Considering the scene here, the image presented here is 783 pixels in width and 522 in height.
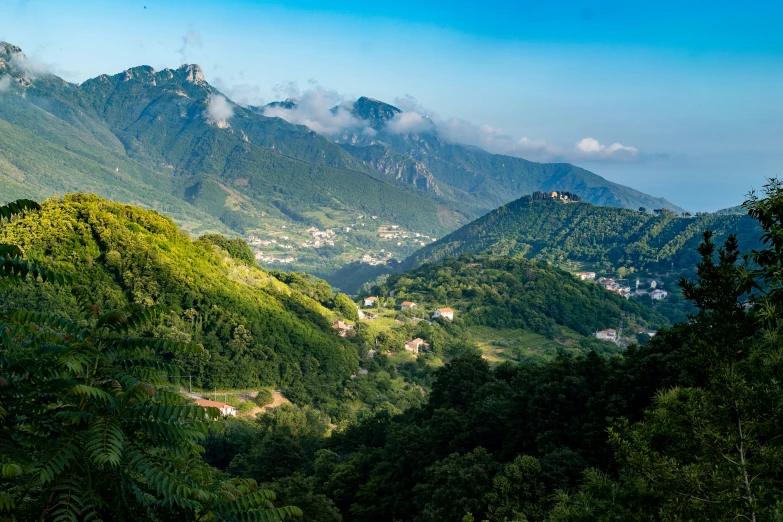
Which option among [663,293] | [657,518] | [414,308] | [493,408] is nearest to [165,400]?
[657,518]

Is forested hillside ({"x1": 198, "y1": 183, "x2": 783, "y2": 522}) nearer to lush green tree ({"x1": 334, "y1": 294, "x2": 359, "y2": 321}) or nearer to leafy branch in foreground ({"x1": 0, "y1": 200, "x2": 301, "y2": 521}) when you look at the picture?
leafy branch in foreground ({"x1": 0, "y1": 200, "x2": 301, "y2": 521})

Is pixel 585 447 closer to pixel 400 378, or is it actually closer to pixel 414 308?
pixel 400 378

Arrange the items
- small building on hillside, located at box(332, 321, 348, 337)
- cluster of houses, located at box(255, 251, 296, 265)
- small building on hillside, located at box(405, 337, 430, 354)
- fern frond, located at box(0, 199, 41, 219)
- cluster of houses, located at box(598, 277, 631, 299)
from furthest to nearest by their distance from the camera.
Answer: cluster of houses, located at box(255, 251, 296, 265) < cluster of houses, located at box(598, 277, 631, 299) < small building on hillside, located at box(405, 337, 430, 354) < small building on hillside, located at box(332, 321, 348, 337) < fern frond, located at box(0, 199, 41, 219)

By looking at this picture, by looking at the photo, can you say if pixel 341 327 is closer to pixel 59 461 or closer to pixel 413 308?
pixel 413 308

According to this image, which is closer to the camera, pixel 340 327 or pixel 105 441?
pixel 105 441

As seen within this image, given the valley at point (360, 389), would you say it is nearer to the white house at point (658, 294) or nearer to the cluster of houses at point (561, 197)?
the white house at point (658, 294)

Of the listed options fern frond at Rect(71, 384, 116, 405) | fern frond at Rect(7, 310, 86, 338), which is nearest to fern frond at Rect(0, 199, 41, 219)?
fern frond at Rect(7, 310, 86, 338)

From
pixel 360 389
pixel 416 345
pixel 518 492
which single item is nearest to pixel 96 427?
pixel 518 492
